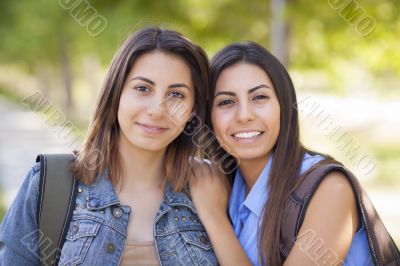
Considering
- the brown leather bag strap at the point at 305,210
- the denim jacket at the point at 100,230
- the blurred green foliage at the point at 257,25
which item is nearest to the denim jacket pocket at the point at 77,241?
the denim jacket at the point at 100,230

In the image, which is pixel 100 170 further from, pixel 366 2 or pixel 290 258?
pixel 366 2

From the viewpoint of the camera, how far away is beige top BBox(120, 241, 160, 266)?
2656 millimetres

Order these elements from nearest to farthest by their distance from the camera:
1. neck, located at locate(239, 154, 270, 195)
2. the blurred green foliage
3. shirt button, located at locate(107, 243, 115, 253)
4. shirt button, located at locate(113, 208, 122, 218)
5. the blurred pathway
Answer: shirt button, located at locate(107, 243, 115, 253) < shirt button, located at locate(113, 208, 122, 218) < neck, located at locate(239, 154, 270, 195) < the blurred green foliage < the blurred pathway

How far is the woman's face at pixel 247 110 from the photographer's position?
3072 millimetres

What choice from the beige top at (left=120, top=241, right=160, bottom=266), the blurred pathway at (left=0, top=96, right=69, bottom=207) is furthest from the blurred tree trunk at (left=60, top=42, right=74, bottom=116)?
the beige top at (left=120, top=241, right=160, bottom=266)

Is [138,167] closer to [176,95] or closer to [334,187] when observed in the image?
[176,95]

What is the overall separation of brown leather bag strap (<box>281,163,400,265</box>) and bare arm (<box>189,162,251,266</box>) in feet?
0.78

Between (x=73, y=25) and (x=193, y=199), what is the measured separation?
818 centimetres

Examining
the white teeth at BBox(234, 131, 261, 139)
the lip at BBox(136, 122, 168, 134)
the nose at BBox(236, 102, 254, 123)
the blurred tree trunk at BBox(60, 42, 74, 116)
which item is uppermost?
the blurred tree trunk at BBox(60, 42, 74, 116)

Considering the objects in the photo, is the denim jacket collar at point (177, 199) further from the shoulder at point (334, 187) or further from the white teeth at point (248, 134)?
the shoulder at point (334, 187)

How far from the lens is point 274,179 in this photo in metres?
3.00

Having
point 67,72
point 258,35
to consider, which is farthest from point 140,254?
point 67,72

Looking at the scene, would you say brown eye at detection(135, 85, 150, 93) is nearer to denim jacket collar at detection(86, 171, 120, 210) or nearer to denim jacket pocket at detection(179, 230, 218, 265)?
denim jacket collar at detection(86, 171, 120, 210)

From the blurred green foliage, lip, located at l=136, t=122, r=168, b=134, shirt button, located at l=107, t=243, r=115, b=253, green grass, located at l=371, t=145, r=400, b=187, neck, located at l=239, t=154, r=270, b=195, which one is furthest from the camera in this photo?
green grass, located at l=371, t=145, r=400, b=187
